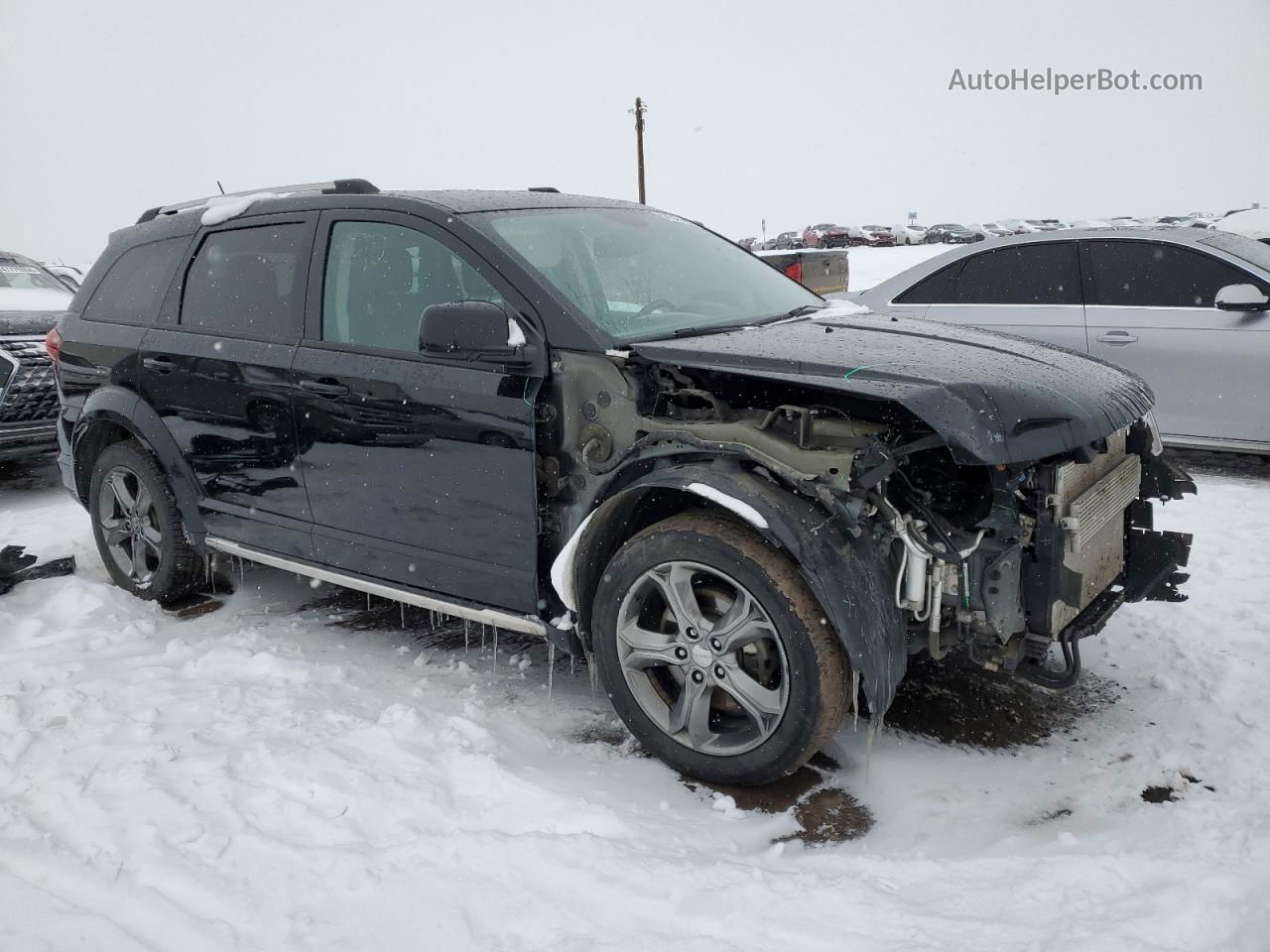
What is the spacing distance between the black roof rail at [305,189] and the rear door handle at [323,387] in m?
0.78

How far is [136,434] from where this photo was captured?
4562 millimetres

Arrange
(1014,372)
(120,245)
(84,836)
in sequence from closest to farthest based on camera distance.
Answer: (84,836), (1014,372), (120,245)

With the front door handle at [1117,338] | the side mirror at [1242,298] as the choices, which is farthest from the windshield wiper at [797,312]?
the side mirror at [1242,298]

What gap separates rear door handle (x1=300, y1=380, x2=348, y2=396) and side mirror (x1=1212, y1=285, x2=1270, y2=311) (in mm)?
5082

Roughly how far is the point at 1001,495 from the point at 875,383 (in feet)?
1.65

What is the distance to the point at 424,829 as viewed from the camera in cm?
273

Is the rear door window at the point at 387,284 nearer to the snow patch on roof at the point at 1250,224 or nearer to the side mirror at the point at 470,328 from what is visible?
the side mirror at the point at 470,328

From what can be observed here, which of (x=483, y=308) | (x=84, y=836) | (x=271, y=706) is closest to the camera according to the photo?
(x=84, y=836)

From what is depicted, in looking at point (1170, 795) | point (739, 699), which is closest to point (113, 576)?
point (739, 699)

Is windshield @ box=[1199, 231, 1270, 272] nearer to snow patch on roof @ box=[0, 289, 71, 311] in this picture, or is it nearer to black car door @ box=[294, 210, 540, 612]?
black car door @ box=[294, 210, 540, 612]

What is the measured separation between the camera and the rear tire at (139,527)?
4598mm

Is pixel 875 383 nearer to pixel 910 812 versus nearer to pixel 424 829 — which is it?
pixel 910 812

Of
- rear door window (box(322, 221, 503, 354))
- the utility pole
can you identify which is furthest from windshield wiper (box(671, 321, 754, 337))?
the utility pole

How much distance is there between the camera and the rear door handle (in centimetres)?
365
